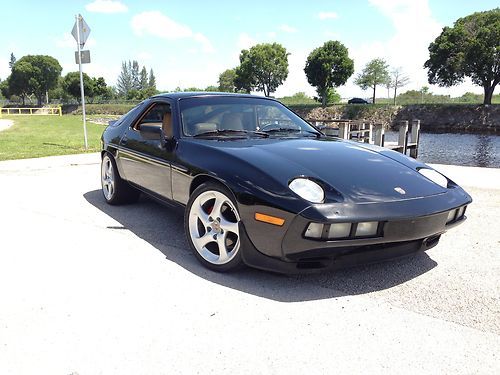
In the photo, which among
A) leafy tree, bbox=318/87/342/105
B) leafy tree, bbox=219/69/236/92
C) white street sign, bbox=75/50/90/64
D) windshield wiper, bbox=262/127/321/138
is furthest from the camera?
leafy tree, bbox=219/69/236/92

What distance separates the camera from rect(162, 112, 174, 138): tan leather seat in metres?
3.59

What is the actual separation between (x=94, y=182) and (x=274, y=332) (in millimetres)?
5151

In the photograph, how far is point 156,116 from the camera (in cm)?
416

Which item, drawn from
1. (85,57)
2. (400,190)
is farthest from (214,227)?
(85,57)

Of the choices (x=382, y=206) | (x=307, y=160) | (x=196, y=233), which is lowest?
(x=196, y=233)

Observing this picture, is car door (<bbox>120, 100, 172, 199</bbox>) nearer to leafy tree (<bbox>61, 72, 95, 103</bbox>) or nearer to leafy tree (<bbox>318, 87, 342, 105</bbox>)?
leafy tree (<bbox>318, 87, 342, 105</bbox>)

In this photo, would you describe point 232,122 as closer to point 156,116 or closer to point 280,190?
point 156,116

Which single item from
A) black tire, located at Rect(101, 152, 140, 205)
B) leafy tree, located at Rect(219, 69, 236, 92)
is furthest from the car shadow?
leafy tree, located at Rect(219, 69, 236, 92)

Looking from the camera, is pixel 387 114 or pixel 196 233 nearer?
pixel 196 233

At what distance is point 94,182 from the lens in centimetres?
654

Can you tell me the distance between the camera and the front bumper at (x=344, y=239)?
2.42m

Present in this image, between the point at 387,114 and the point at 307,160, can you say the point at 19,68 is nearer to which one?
the point at 387,114

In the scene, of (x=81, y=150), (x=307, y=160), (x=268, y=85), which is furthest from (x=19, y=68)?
(x=307, y=160)

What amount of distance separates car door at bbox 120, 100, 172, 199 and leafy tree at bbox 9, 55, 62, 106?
265 ft
